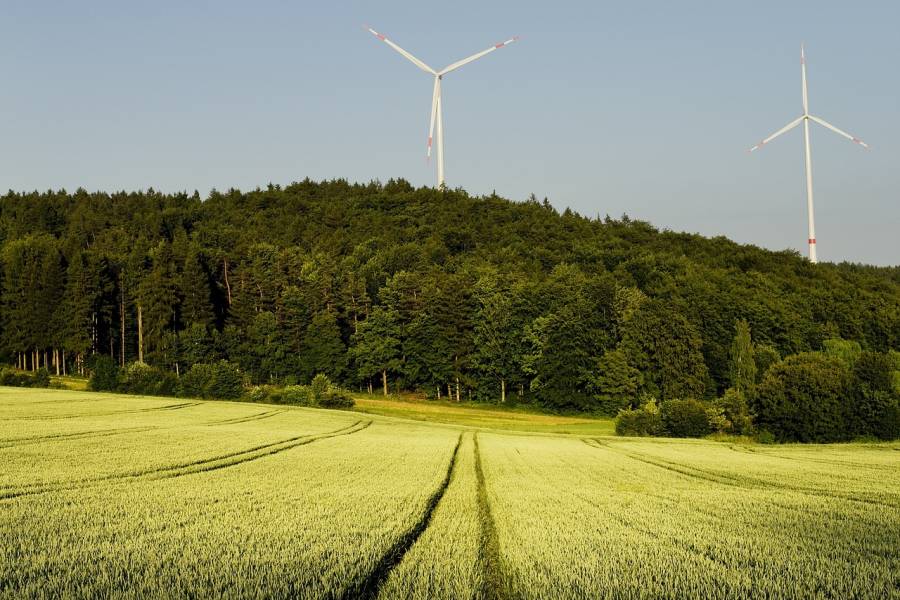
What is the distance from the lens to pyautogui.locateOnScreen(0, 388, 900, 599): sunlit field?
9039 millimetres

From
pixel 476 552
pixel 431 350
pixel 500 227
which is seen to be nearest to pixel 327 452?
pixel 476 552

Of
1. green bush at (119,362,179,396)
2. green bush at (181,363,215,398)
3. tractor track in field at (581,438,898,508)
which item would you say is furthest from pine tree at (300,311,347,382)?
tractor track in field at (581,438,898,508)

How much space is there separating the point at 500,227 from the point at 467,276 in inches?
2281

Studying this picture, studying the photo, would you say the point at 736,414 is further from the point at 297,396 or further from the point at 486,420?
the point at 297,396

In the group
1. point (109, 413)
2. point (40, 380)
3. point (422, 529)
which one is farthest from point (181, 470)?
point (40, 380)

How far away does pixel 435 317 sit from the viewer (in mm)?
117438

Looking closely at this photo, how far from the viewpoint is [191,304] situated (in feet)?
406

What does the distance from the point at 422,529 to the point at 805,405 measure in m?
60.4

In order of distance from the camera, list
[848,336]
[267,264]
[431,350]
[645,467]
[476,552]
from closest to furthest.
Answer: [476,552] < [645,467] < [431,350] < [848,336] < [267,264]

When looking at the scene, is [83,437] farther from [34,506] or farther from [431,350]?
[431,350]

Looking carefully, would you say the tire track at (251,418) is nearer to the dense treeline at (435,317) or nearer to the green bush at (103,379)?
the green bush at (103,379)

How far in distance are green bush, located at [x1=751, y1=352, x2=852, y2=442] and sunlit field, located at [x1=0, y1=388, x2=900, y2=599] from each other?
1672 inches

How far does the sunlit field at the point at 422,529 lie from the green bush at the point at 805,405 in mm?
42461

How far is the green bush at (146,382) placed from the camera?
78.4 metres
